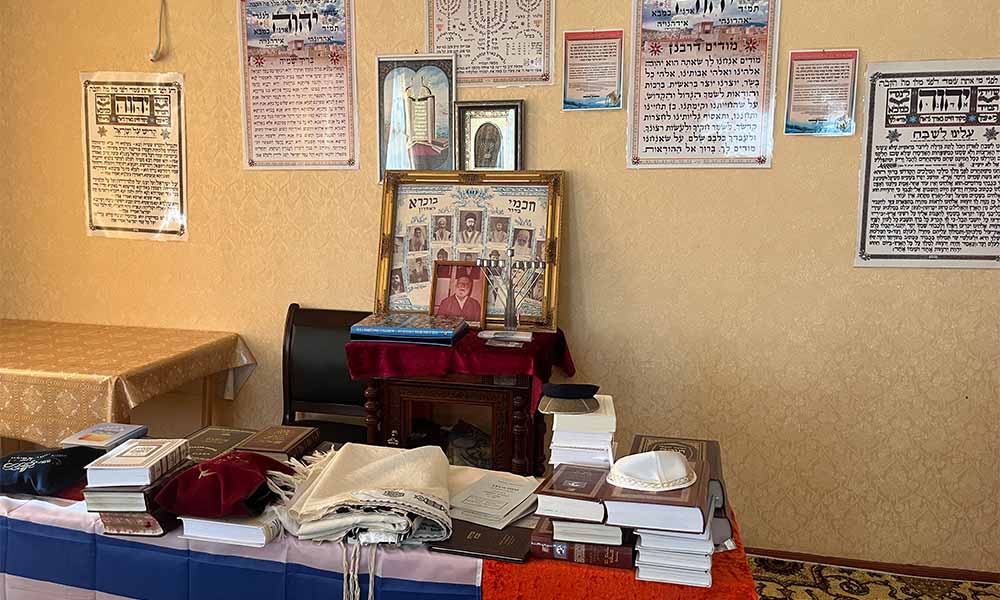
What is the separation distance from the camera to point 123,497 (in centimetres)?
173

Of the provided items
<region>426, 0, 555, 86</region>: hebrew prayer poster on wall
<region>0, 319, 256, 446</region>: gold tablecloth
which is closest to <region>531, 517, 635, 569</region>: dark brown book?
<region>0, 319, 256, 446</region>: gold tablecloth

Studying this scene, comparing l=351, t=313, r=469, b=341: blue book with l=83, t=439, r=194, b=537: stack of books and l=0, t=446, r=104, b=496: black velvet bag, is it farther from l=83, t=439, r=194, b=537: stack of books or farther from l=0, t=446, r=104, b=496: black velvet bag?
l=83, t=439, r=194, b=537: stack of books

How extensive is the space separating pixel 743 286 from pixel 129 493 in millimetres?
2360

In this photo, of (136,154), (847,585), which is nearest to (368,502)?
(847,585)

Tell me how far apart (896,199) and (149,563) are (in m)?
2.78

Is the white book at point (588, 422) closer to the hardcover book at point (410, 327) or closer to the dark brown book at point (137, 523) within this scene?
the dark brown book at point (137, 523)

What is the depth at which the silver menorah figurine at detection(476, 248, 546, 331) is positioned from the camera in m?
3.29

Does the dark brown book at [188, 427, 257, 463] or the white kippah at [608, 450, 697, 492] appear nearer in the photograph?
the white kippah at [608, 450, 697, 492]

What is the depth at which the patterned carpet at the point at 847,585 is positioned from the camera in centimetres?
307

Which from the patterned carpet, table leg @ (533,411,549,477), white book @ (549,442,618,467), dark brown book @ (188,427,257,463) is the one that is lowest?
the patterned carpet

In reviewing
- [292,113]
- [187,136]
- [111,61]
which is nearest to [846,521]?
[292,113]

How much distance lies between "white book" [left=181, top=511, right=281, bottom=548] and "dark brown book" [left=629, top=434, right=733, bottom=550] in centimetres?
81

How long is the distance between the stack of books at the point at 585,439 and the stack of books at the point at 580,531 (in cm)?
14

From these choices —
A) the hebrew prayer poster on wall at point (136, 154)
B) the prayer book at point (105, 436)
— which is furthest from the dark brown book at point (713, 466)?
the hebrew prayer poster on wall at point (136, 154)
